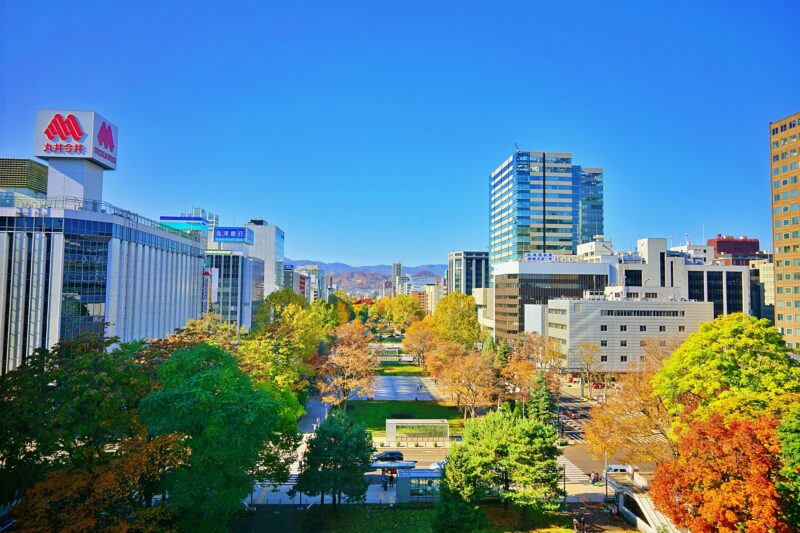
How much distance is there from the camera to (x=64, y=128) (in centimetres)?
5162

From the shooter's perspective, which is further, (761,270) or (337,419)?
(761,270)

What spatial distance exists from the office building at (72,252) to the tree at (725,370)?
143ft

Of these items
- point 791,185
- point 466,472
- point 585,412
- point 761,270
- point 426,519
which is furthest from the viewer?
point 761,270

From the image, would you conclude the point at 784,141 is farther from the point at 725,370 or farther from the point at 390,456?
the point at 390,456

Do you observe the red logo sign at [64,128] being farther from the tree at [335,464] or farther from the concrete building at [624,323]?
the concrete building at [624,323]

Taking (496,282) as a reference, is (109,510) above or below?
below

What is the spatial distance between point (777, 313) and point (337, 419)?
245 feet

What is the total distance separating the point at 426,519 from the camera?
29.1 m

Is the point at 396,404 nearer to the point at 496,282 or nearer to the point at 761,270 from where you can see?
the point at 496,282

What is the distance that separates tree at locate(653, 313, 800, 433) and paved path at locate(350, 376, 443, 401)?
35217mm

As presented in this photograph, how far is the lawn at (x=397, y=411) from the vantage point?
5097cm

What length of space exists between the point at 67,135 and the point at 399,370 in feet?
200

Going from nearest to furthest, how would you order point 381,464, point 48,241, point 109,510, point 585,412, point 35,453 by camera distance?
point 109,510 < point 35,453 < point 381,464 < point 48,241 < point 585,412

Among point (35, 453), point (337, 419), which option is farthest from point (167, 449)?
point (337, 419)
